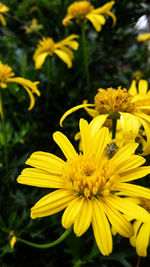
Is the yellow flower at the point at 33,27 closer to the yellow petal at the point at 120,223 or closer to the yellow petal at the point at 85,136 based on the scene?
the yellow petal at the point at 85,136

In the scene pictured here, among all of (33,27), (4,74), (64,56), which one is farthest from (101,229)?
(33,27)

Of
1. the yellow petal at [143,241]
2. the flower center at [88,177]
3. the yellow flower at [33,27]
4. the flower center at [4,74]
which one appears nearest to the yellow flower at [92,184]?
the flower center at [88,177]

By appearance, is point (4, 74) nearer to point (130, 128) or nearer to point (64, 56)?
point (64, 56)

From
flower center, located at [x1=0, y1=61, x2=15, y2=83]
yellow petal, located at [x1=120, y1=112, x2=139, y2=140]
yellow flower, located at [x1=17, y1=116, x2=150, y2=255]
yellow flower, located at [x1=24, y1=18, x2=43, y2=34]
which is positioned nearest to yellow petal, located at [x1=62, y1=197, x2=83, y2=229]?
yellow flower, located at [x1=17, y1=116, x2=150, y2=255]

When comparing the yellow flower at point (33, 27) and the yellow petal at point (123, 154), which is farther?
the yellow flower at point (33, 27)

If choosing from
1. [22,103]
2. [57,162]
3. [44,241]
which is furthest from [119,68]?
[57,162]

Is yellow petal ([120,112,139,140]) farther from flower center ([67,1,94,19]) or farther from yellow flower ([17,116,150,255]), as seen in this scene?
flower center ([67,1,94,19])

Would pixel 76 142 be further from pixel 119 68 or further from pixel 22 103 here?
pixel 119 68
